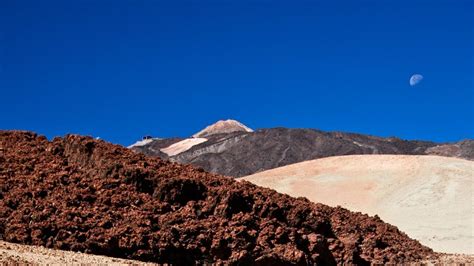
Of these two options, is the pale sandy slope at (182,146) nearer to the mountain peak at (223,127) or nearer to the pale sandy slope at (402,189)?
the mountain peak at (223,127)

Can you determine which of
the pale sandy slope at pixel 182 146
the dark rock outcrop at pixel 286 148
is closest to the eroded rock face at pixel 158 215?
the dark rock outcrop at pixel 286 148

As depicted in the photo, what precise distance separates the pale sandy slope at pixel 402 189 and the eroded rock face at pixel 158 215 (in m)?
10.1

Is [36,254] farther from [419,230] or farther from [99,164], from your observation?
[419,230]

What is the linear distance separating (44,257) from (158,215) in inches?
133

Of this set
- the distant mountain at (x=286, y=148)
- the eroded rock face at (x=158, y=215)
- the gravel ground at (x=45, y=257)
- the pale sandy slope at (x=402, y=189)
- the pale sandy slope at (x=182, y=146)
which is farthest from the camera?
the pale sandy slope at (x=182, y=146)

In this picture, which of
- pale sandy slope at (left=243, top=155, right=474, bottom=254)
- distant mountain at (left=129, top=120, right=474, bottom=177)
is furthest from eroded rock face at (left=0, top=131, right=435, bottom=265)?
distant mountain at (left=129, top=120, right=474, bottom=177)

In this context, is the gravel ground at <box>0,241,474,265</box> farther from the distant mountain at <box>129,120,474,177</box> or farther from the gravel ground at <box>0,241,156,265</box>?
the distant mountain at <box>129,120,474,177</box>

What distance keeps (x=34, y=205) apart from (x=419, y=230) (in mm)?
18552

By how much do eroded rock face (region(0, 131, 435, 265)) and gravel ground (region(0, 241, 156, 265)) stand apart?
0.62 metres

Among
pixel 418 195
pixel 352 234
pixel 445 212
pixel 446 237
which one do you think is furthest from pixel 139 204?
pixel 418 195

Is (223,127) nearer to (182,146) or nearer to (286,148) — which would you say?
(182,146)

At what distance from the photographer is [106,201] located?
640 inches

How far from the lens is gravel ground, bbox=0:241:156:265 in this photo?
12.6 meters

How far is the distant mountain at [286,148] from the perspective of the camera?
7356 cm
